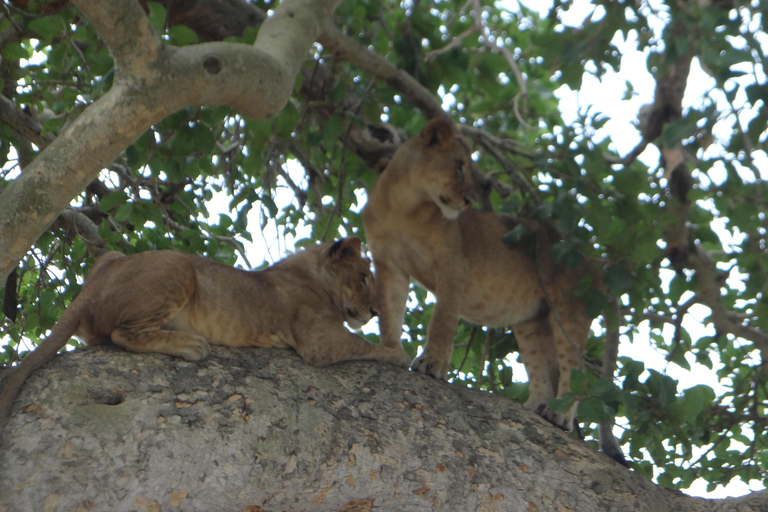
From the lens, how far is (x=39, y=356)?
8.58ft

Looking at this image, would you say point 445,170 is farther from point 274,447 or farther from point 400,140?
point 274,447

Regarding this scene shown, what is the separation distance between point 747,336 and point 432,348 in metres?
1.54

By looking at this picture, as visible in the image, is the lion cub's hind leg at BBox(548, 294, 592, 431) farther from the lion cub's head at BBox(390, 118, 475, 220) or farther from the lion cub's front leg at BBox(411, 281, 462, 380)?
the lion cub's head at BBox(390, 118, 475, 220)

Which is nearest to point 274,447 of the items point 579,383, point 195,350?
point 195,350

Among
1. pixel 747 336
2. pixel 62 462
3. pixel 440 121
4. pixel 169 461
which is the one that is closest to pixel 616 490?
pixel 747 336

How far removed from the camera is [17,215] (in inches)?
94.3

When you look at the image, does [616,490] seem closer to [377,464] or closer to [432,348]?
[377,464]

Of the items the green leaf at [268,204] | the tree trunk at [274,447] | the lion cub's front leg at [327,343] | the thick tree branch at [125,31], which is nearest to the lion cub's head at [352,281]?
the green leaf at [268,204]

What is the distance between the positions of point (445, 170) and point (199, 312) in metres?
1.83

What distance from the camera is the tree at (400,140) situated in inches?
100

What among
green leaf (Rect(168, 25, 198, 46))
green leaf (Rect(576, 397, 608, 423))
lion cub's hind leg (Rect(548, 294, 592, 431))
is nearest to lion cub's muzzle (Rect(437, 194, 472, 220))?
lion cub's hind leg (Rect(548, 294, 592, 431))

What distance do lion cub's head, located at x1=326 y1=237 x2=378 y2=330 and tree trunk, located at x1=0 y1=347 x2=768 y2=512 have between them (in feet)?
4.17

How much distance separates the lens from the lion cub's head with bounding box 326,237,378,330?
4.30m

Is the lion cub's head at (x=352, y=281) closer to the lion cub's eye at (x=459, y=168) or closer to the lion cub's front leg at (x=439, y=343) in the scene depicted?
the lion cub's front leg at (x=439, y=343)
